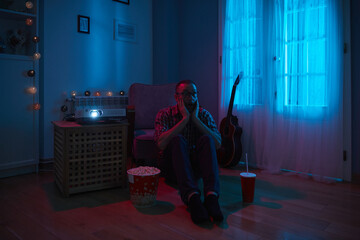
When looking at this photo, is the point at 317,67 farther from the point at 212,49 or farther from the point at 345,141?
the point at 212,49

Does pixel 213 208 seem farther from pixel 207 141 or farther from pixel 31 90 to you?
pixel 31 90

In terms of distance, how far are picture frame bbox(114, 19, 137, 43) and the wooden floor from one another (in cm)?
204

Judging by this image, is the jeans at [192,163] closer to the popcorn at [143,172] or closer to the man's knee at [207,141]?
the man's knee at [207,141]

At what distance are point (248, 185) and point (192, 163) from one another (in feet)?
1.35

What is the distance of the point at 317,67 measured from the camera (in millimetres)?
2770

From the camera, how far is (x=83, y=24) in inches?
139

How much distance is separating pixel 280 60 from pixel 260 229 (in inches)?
72.2

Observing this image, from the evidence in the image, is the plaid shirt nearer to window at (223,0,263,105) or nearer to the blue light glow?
the blue light glow

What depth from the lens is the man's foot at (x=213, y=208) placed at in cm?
175

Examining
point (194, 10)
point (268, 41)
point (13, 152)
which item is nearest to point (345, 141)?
point (268, 41)

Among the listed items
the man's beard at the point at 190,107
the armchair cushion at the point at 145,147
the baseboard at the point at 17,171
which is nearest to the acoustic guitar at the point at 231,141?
the armchair cushion at the point at 145,147

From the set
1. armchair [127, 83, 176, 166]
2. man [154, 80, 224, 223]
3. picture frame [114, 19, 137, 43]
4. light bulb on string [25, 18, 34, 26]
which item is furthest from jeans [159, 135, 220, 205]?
picture frame [114, 19, 137, 43]

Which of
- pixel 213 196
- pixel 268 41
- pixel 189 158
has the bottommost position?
pixel 213 196

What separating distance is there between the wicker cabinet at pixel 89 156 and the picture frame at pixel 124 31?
1772 millimetres
